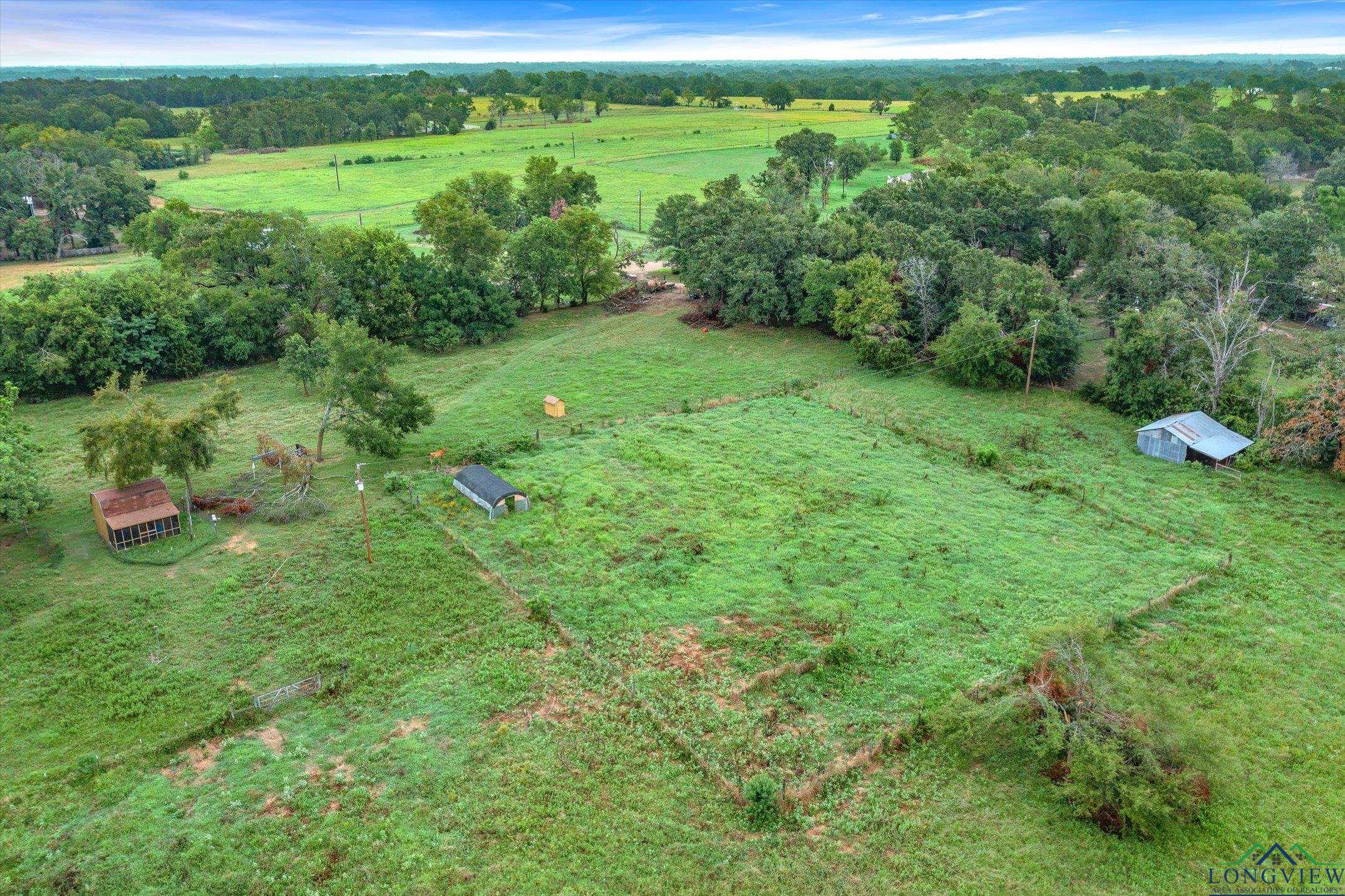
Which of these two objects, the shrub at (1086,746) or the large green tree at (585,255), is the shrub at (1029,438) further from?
the large green tree at (585,255)

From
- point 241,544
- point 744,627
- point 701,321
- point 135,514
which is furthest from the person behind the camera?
point 701,321

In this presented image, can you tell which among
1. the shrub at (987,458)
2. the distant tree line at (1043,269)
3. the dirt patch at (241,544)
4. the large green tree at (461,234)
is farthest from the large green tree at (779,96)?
the dirt patch at (241,544)

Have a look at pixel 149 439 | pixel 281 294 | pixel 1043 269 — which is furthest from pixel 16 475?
pixel 1043 269

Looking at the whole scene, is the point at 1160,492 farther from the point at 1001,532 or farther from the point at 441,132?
the point at 441,132

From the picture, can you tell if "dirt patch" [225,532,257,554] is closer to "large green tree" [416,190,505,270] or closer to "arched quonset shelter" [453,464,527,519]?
"arched quonset shelter" [453,464,527,519]

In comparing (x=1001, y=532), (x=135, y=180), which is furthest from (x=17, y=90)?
(x=1001, y=532)

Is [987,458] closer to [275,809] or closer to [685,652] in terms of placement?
[685,652]
